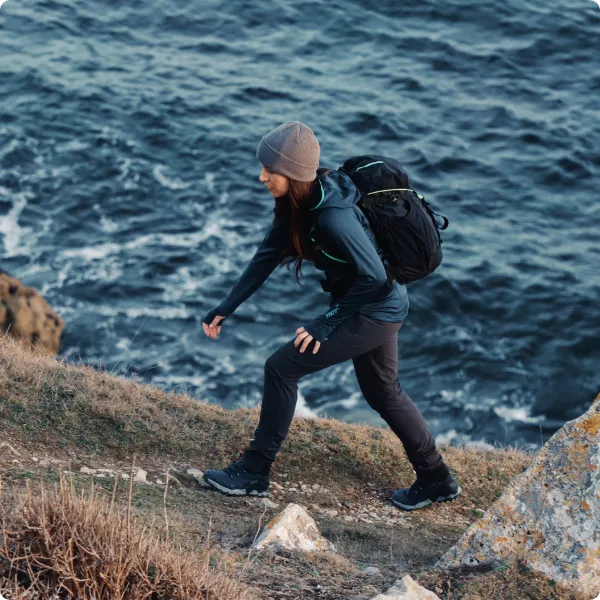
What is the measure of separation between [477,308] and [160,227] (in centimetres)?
542

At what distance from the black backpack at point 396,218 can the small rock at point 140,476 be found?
222 centimetres

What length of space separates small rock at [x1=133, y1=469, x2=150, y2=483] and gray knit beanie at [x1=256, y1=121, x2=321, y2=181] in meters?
2.36

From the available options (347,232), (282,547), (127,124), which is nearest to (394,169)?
(347,232)

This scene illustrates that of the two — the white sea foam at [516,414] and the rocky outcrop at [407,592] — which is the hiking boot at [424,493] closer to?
the rocky outcrop at [407,592]

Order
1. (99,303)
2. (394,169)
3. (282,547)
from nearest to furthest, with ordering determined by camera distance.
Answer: (282,547) < (394,169) < (99,303)

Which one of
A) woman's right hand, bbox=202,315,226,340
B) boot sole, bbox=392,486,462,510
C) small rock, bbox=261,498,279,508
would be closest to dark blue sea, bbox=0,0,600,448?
boot sole, bbox=392,486,462,510

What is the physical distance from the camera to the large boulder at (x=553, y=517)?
4672mm

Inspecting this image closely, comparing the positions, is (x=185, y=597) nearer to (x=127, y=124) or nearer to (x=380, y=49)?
(x=127, y=124)

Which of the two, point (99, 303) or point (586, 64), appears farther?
point (586, 64)

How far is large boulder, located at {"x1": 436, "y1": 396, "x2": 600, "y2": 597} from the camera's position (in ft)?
15.3

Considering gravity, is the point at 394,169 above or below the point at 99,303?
above

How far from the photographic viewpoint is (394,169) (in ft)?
18.0

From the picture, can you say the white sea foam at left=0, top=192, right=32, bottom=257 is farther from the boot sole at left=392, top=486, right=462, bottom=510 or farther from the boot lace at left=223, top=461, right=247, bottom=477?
the boot sole at left=392, top=486, right=462, bottom=510

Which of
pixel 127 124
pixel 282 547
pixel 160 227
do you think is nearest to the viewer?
pixel 282 547
